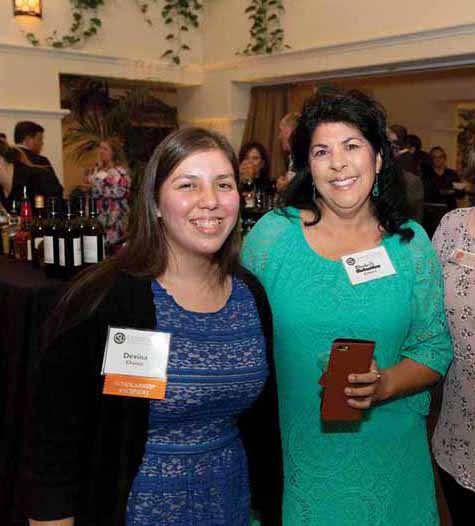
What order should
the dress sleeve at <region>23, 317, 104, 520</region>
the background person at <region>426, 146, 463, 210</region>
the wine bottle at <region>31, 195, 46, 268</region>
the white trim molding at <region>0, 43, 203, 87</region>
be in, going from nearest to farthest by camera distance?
1. the dress sleeve at <region>23, 317, 104, 520</region>
2. the wine bottle at <region>31, 195, 46, 268</region>
3. the white trim molding at <region>0, 43, 203, 87</region>
4. the background person at <region>426, 146, 463, 210</region>

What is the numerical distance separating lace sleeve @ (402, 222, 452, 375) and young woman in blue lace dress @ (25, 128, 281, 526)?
430 millimetres

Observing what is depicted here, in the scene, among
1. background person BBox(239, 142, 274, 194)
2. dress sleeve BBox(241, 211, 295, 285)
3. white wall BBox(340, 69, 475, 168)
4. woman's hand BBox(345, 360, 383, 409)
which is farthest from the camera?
white wall BBox(340, 69, 475, 168)

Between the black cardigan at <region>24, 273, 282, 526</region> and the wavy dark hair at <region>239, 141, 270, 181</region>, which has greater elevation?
the wavy dark hair at <region>239, 141, 270, 181</region>

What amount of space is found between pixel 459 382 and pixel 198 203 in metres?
0.90

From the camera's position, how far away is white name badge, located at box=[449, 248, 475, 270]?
168cm

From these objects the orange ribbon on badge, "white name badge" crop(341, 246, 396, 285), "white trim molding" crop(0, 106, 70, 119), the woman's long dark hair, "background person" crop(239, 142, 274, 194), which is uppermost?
"white trim molding" crop(0, 106, 70, 119)

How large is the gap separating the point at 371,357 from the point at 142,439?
513mm

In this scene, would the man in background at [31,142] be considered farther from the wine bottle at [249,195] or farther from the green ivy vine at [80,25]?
the green ivy vine at [80,25]

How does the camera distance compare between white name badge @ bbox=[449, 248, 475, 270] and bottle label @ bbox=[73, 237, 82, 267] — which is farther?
bottle label @ bbox=[73, 237, 82, 267]

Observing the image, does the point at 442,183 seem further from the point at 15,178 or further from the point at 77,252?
the point at 77,252

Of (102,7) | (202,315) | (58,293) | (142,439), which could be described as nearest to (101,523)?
(142,439)

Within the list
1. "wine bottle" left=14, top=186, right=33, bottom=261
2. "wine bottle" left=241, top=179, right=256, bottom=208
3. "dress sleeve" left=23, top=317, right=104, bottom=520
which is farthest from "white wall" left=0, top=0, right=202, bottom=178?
"dress sleeve" left=23, top=317, right=104, bottom=520

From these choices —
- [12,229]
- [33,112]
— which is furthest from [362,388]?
[33,112]

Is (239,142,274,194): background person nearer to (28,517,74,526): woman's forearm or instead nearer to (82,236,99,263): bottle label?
(82,236,99,263): bottle label
